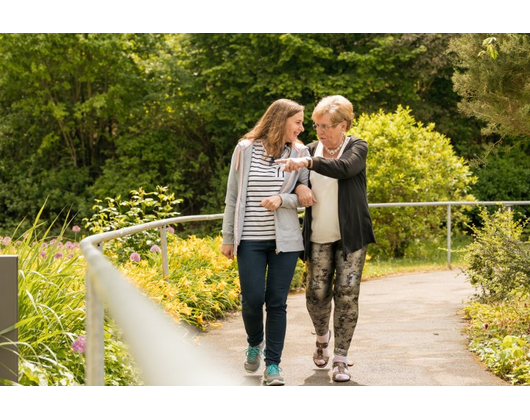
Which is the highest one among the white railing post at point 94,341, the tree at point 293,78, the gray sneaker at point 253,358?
the tree at point 293,78

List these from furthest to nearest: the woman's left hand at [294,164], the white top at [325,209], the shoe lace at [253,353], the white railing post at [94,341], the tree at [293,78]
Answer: the tree at [293,78], the shoe lace at [253,353], the white top at [325,209], the woman's left hand at [294,164], the white railing post at [94,341]

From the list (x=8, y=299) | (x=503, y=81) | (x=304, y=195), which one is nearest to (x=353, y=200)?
(x=304, y=195)

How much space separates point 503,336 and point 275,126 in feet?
8.54

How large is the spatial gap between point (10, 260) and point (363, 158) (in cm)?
213

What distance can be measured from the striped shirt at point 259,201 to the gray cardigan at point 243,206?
3 cm

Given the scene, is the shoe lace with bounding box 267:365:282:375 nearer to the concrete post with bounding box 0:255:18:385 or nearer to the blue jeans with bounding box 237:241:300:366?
the blue jeans with bounding box 237:241:300:366

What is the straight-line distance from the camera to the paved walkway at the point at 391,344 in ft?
16.3

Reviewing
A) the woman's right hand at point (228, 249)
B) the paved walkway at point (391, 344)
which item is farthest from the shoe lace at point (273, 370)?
the woman's right hand at point (228, 249)

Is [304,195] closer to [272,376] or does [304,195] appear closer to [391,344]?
[272,376]

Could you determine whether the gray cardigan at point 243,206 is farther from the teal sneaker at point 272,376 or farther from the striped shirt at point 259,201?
the teal sneaker at point 272,376

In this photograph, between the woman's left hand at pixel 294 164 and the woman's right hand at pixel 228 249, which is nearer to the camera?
the woman's left hand at pixel 294 164

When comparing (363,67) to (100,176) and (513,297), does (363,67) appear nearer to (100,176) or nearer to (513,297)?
(100,176)

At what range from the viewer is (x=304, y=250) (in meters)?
4.80

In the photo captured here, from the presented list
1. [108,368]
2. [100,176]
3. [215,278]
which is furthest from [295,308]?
[100,176]
